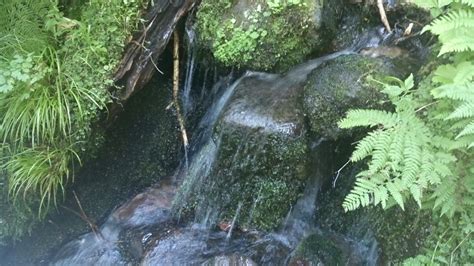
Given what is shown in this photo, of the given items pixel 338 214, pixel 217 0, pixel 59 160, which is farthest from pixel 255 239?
pixel 217 0

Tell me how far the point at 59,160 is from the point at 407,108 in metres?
2.58

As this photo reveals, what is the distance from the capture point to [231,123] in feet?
13.1

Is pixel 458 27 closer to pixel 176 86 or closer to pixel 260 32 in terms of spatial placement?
pixel 260 32

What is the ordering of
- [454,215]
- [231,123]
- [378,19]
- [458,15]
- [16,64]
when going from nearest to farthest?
[458,15]
[454,215]
[16,64]
[231,123]
[378,19]

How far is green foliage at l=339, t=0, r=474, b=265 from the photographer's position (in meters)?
2.66

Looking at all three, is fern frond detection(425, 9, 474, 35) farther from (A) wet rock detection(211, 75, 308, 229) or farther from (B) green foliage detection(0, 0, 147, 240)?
(B) green foliage detection(0, 0, 147, 240)

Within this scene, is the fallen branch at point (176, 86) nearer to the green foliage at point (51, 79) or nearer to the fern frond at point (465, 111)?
the green foliage at point (51, 79)

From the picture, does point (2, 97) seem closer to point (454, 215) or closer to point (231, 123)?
point (231, 123)

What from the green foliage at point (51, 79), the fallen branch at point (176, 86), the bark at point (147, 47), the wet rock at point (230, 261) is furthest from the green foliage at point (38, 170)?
the wet rock at point (230, 261)

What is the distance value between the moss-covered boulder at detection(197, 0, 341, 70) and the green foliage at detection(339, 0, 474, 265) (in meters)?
1.18

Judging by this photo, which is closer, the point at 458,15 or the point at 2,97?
the point at 458,15

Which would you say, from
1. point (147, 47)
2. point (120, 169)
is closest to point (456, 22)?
point (147, 47)

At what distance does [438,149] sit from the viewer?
9.31ft

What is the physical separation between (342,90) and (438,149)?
3.52ft
